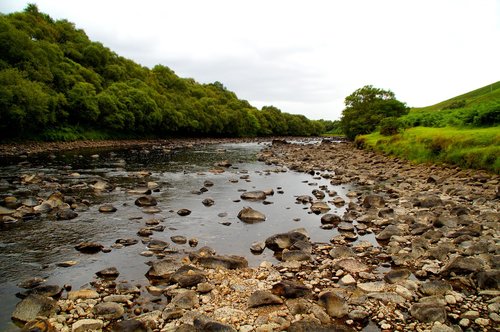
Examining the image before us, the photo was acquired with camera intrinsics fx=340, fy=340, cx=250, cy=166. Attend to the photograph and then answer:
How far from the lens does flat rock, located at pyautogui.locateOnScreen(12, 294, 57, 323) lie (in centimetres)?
767

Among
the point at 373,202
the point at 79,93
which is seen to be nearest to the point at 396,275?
the point at 373,202

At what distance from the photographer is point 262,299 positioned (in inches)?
336

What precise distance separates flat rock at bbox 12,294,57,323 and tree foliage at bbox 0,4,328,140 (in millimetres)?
45510

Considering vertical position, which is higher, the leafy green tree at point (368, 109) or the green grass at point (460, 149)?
the leafy green tree at point (368, 109)

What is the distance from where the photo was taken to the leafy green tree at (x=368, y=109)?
85062 mm

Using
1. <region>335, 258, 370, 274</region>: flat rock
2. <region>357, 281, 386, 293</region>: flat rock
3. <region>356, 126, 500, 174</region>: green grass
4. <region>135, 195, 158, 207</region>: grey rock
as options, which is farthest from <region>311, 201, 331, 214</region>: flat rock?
<region>356, 126, 500, 174</region>: green grass

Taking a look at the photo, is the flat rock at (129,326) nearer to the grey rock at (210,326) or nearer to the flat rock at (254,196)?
the grey rock at (210,326)

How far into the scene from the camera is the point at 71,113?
68.4m

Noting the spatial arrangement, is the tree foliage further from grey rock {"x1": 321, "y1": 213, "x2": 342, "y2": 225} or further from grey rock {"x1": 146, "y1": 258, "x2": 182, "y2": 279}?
grey rock {"x1": 321, "y1": 213, "x2": 342, "y2": 225}

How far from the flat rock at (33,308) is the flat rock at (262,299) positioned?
15.3 ft

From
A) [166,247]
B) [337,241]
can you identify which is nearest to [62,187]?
[166,247]

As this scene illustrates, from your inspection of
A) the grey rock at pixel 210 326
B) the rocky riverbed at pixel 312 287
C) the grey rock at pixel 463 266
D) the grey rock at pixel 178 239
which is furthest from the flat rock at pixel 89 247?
the grey rock at pixel 463 266

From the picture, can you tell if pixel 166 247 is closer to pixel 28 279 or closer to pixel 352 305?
pixel 28 279

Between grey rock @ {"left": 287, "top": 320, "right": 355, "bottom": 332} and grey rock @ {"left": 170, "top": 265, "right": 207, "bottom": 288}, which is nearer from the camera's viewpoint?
grey rock @ {"left": 287, "top": 320, "right": 355, "bottom": 332}
